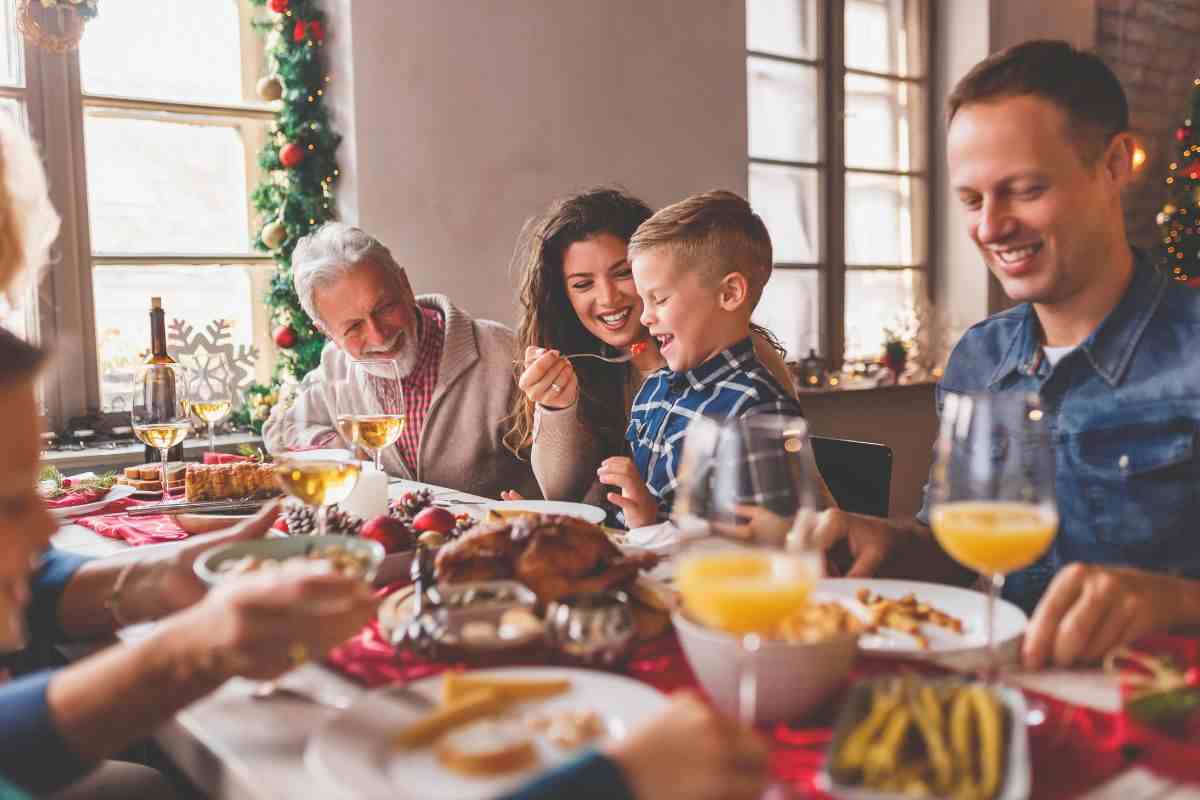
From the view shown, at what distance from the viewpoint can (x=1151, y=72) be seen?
19.1 feet

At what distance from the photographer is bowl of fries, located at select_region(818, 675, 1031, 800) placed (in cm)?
70

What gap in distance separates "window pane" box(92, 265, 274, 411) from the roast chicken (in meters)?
2.48

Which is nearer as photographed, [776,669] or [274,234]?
[776,669]

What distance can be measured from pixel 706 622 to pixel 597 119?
3.54 m

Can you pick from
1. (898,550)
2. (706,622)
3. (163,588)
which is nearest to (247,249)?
(163,588)

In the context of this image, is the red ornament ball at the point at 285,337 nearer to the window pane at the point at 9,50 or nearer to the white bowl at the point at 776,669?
the window pane at the point at 9,50

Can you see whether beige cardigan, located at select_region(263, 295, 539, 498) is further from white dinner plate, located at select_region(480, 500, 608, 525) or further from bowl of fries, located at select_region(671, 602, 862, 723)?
bowl of fries, located at select_region(671, 602, 862, 723)

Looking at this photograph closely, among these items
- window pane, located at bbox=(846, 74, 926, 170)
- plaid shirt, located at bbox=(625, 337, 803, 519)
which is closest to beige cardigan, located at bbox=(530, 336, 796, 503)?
plaid shirt, located at bbox=(625, 337, 803, 519)

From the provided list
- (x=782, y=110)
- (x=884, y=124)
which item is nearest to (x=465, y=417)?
(x=782, y=110)

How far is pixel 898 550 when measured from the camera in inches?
54.1

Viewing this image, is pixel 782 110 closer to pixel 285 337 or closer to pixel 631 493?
pixel 285 337

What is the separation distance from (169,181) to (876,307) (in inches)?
139

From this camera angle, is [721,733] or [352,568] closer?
[721,733]

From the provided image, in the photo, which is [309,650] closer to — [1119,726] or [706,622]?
[706,622]
